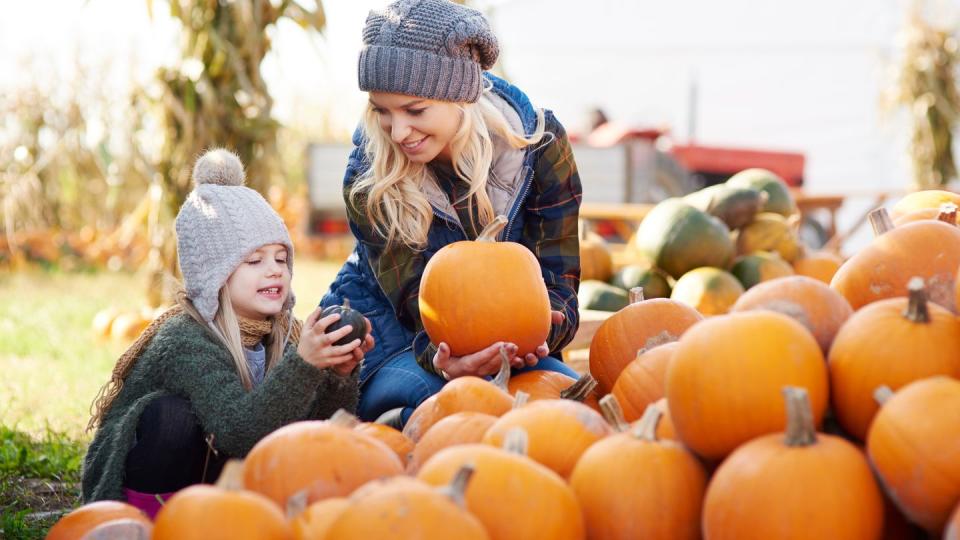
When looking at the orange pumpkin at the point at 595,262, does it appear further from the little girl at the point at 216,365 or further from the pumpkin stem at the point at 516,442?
the pumpkin stem at the point at 516,442

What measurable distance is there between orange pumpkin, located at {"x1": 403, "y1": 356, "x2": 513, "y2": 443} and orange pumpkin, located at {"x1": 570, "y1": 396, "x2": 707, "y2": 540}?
543mm

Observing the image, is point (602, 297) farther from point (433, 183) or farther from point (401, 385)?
point (401, 385)

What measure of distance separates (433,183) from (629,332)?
837 mm

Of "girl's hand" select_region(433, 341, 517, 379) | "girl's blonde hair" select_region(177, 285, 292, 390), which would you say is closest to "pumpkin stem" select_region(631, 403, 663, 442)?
"girl's hand" select_region(433, 341, 517, 379)

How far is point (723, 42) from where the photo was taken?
23.4 meters

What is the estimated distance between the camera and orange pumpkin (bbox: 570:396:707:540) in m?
1.82

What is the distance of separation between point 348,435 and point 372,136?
1.57 m

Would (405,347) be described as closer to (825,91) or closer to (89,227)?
(89,227)

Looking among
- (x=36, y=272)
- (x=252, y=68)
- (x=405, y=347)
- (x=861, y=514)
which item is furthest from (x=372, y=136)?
(x=36, y=272)

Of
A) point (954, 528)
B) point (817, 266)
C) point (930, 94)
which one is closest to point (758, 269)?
point (817, 266)

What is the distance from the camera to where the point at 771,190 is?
233 inches

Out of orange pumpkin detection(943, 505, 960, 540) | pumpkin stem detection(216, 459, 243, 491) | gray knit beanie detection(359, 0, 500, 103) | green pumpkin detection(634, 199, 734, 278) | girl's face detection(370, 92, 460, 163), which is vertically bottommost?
green pumpkin detection(634, 199, 734, 278)

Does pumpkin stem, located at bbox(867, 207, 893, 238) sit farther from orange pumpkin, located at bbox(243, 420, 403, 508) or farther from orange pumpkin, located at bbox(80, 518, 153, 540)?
orange pumpkin, located at bbox(80, 518, 153, 540)

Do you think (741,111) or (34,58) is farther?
(741,111)
